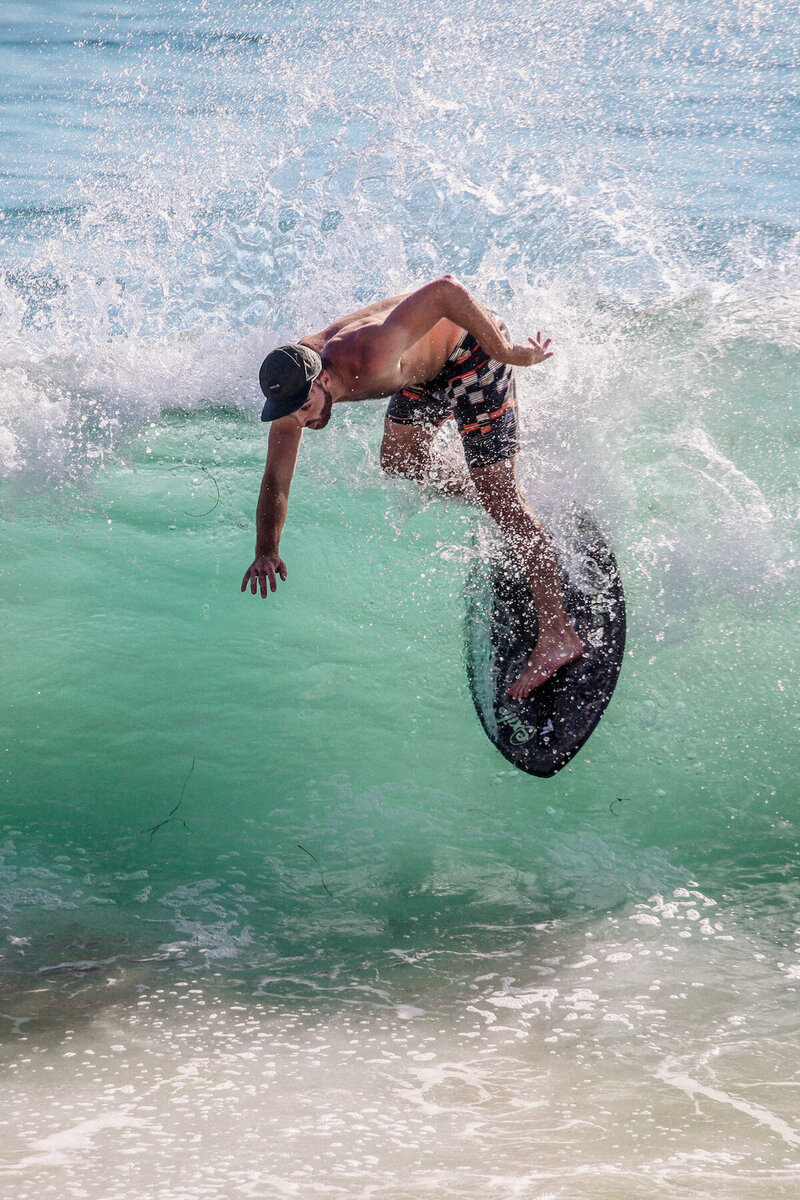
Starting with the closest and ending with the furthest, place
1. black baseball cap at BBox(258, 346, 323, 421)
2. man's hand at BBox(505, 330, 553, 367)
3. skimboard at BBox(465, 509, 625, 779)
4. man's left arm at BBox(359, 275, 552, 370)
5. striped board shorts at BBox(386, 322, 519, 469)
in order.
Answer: black baseball cap at BBox(258, 346, 323, 421) < man's left arm at BBox(359, 275, 552, 370) < man's hand at BBox(505, 330, 553, 367) < striped board shorts at BBox(386, 322, 519, 469) < skimboard at BBox(465, 509, 625, 779)

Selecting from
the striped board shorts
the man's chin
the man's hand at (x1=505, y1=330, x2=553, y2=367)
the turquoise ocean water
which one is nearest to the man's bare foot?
the turquoise ocean water

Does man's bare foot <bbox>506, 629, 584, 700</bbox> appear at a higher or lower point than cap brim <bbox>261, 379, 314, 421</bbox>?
lower

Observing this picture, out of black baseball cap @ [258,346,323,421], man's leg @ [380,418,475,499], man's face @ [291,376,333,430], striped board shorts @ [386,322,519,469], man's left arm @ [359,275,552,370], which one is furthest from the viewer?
man's leg @ [380,418,475,499]

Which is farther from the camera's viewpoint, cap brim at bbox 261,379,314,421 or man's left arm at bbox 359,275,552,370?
man's left arm at bbox 359,275,552,370

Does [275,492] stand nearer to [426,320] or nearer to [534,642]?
[426,320]

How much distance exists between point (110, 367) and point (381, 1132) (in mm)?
5254

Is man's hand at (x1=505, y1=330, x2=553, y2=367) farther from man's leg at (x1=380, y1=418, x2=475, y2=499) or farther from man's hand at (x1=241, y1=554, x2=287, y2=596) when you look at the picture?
man's hand at (x1=241, y1=554, x2=287, y2=596)

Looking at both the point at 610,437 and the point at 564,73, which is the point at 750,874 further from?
the point at 564,73

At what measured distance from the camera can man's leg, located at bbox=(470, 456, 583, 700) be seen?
4105 millimetres

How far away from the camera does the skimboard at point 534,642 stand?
410 cm

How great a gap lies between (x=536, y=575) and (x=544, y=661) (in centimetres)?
39

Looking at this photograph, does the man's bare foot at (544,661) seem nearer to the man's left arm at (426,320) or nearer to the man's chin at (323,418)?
the man's left arm at (426,320)

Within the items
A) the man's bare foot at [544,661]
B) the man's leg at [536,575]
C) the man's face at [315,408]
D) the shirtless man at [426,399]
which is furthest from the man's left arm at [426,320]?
the man's bare foot at [544,661]

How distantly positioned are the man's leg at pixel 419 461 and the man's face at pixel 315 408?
1.05m
